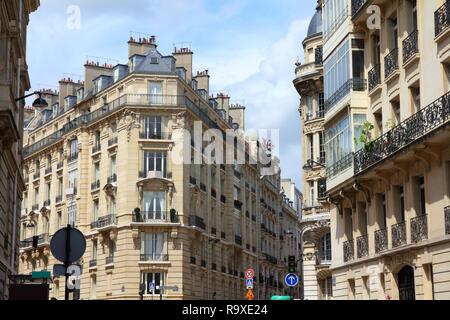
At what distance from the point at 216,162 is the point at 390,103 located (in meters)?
40.4

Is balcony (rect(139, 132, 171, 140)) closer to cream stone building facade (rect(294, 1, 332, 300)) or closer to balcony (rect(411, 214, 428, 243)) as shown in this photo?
cream stone building facade (rect(294, 1, 332, 300))

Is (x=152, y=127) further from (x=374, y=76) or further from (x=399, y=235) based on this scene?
(x=399, y=235)

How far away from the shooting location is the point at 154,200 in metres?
56.0

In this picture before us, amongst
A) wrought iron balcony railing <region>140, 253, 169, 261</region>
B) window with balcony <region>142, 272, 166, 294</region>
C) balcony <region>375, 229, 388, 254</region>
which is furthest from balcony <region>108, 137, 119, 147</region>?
balcony <region>375, 229, 388, 254</region>

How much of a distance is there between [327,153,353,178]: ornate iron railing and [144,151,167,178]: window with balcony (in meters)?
28.4

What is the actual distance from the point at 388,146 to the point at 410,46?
3017 millimetres

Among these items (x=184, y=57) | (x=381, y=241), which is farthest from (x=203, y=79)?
(x=381, y=241)

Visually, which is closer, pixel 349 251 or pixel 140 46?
pixel 349 251

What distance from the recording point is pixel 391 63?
941 inches

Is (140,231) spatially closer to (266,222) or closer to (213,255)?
(213,255)

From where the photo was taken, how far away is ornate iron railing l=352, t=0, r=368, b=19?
2537cm

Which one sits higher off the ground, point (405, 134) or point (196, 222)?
point (196, 222)
